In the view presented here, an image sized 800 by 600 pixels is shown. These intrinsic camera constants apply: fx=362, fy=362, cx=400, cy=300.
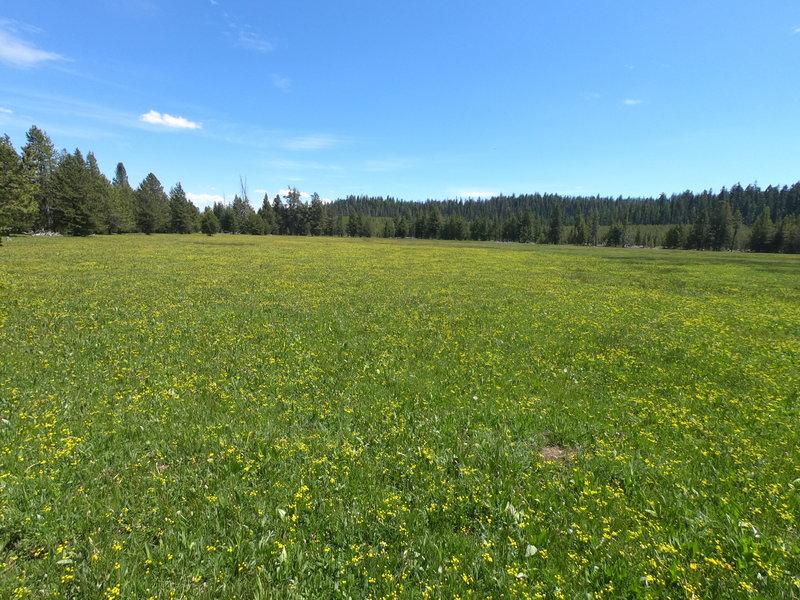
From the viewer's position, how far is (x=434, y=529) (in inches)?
192

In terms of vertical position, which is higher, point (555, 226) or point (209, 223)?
point (555, 226)

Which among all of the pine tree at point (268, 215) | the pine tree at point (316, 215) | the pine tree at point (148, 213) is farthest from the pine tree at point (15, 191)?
the pine tree at point (316, 215)

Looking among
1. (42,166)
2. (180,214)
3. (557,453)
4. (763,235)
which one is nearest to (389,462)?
(557,453)

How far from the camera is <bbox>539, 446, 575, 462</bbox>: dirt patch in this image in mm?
6557

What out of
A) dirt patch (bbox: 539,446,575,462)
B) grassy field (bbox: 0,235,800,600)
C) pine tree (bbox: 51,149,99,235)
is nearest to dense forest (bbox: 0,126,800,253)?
pine tree (bbox: 51,149,99,235)

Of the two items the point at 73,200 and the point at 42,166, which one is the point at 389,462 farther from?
the point at 42,166

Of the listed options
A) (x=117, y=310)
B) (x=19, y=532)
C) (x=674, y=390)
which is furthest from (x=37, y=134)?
(x=674, y=390)

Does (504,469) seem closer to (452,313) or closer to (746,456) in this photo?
(746,456)

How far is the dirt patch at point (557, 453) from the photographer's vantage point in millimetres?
6557

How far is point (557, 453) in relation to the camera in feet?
22.4

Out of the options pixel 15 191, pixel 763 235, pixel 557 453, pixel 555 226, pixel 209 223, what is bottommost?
pixel 557 453

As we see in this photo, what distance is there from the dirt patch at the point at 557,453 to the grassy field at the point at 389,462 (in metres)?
0.04

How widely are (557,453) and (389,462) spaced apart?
10.5ft

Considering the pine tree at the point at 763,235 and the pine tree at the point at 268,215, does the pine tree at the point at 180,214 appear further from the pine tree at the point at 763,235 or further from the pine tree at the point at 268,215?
the pine tree at the point at 763,235
